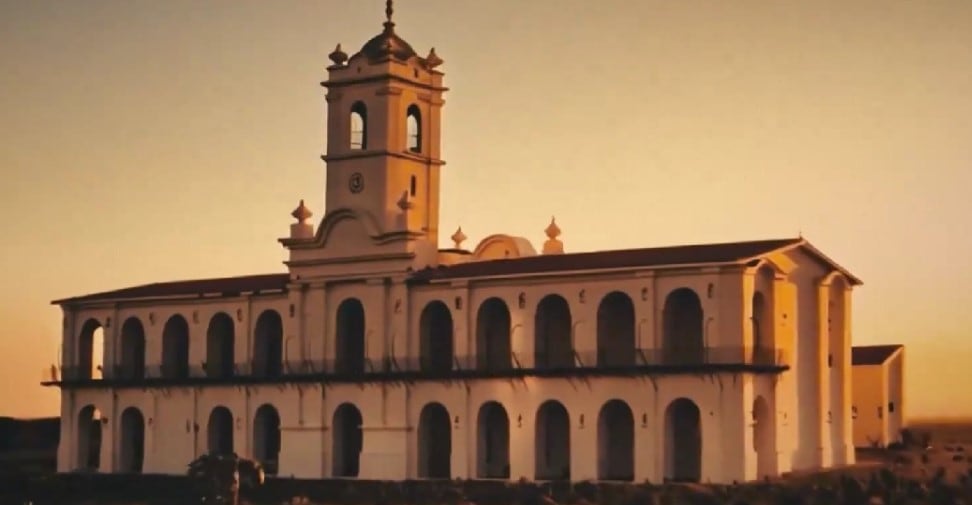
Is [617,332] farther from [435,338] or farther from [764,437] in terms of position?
[435,338]

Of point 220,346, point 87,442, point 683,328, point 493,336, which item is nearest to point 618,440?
point 683,328

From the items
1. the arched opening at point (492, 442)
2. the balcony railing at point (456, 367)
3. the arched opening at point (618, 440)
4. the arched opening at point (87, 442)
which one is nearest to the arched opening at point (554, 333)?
the balcony railing at point (456, 367)

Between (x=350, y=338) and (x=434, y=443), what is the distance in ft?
15.6

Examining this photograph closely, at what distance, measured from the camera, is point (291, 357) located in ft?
221

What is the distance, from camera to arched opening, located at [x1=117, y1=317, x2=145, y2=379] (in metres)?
72.6

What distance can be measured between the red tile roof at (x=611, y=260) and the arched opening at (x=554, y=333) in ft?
4.17

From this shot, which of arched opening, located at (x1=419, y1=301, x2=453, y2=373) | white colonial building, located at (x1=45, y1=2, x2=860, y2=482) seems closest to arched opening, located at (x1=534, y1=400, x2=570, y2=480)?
white colonial building, located at (x1=45, y1=2, x2=860, y2=482)

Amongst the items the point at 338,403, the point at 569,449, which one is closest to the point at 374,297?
the point at 338,403

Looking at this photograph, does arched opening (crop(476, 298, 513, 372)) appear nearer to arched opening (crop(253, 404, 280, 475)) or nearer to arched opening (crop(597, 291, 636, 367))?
arched opening (crop(597, 291, 636, 367))

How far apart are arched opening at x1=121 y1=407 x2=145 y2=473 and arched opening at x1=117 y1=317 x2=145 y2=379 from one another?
4.46ft

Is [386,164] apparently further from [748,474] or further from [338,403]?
[748,474]

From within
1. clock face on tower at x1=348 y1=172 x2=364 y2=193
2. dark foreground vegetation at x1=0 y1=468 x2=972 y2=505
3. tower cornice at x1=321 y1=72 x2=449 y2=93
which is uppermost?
tower cornice at x1=321 y1=72 x2=449 y2=93

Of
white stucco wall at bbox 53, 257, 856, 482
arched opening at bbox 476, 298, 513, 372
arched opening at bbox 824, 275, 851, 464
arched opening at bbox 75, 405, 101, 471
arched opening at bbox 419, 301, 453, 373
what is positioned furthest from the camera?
arched opening at bbox 75, 405, 101, 471

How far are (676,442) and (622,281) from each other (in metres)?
5.09
